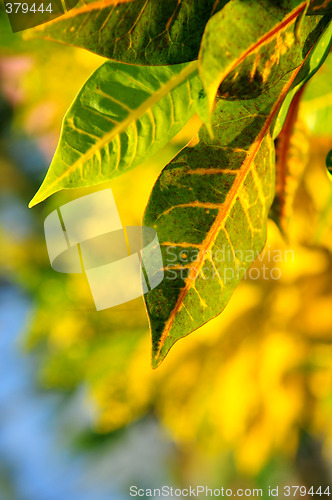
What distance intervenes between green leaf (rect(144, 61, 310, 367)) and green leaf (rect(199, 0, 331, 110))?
3cm

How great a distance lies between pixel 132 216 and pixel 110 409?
32 centimetres

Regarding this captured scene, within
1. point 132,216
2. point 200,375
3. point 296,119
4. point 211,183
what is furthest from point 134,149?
point 200,375

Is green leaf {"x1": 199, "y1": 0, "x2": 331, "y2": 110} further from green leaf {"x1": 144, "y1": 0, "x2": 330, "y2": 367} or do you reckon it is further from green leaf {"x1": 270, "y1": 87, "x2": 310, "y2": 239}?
green leaf {"x1": 270, "y1": 87, "x2": 310, "y2": 239}

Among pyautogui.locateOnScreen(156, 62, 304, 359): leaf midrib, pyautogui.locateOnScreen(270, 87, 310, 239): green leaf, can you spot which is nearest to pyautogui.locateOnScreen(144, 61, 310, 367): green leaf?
pyautogui.locateOnScreen(156, 62, 304, 359): leaf midrib

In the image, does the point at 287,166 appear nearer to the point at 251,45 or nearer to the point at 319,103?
the point at 319,103

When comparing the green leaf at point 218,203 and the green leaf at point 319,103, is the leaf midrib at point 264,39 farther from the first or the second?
the green leaf at point 319,103

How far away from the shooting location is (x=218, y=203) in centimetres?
19

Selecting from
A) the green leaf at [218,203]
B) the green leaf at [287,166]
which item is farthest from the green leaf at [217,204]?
the green leaf at [287,166]

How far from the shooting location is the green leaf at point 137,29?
0.14m

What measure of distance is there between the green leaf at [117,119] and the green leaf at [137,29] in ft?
0.12

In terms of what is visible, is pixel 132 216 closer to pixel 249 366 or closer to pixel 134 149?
pixel 249 366

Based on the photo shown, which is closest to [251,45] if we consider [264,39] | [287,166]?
[264,39]

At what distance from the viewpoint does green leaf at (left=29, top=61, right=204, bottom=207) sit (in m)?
0.18

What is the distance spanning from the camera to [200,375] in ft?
2.24
